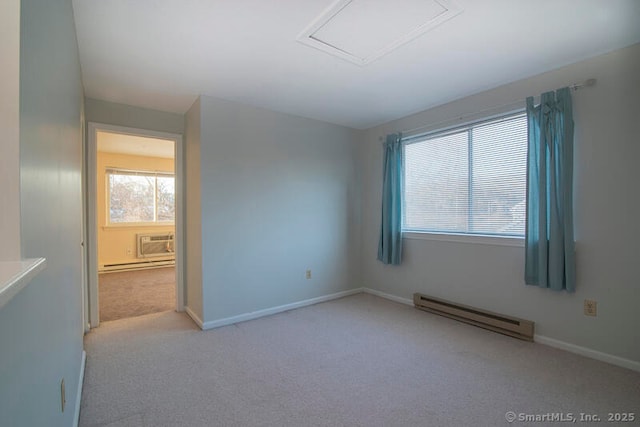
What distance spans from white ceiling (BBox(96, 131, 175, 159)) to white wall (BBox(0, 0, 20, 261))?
4.33m

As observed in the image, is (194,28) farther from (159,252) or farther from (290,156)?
(159,252)

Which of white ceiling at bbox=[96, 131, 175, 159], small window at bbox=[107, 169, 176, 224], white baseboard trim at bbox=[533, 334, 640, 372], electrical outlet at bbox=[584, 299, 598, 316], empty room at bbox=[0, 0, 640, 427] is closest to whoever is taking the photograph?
empty room at bbox=[0, 0, 640, 427]

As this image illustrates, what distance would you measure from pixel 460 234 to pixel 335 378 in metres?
2.02

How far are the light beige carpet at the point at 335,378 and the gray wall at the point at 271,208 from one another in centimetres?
54

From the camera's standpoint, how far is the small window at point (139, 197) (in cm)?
593

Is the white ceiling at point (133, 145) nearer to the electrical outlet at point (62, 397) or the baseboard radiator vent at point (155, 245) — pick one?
the baseboard radiator vent at point (155, 245)

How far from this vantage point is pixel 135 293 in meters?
4.29

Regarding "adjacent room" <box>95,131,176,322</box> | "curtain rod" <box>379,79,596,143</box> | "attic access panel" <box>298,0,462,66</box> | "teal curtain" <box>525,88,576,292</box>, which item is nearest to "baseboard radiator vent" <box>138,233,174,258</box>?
"adjacent room" <box>95,131,176,322</box>

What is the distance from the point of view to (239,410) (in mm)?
1784

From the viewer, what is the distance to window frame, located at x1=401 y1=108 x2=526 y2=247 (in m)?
2.81

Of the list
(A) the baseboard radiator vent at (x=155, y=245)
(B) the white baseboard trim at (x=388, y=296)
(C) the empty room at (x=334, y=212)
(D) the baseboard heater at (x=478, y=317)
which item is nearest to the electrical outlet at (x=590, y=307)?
(C) the empty room at (x=334, y=212)

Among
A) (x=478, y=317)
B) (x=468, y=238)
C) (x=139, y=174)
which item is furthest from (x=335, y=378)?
(x=139, y=174)

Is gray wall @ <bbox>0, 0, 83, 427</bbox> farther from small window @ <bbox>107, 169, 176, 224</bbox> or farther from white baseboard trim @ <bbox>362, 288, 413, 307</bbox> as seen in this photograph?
small window @ <bbox>107, 169, 176, 224</bbox>

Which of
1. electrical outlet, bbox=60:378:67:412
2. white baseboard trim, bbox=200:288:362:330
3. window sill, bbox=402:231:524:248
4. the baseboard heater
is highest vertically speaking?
window sill, bbox=402:231:524:248
